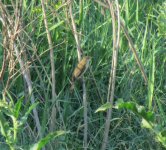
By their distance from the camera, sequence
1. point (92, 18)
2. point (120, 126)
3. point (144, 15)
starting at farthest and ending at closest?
point (144, 15)
point (92, 18)
point (120, 126)

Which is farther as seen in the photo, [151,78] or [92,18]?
[92,18]

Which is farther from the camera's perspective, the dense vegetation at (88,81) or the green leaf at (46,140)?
the dense vegetation at (88,81)

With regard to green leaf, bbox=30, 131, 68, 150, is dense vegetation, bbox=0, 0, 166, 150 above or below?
below

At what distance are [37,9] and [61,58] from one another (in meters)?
0.35

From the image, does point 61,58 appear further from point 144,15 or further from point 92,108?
point 144,15

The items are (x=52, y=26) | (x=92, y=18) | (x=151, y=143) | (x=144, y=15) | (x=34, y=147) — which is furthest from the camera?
(x=144, y=15)

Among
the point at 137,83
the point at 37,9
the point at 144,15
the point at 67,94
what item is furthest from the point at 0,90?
the point at 144,15

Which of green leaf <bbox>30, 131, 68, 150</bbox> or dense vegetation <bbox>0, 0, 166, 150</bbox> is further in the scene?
dense vegetation <bbox>0, 0, 166, 150</bbox>

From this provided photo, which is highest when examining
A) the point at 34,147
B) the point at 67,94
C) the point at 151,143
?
the point at 34,147

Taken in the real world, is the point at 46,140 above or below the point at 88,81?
above

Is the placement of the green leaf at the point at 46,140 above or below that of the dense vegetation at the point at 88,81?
above

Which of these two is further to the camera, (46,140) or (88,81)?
(88,81)

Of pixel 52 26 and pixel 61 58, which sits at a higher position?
pixel 52 26

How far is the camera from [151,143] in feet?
8.88
